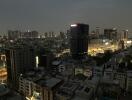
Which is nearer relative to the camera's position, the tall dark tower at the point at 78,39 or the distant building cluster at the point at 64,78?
the distant building cluster at the point at 64,78

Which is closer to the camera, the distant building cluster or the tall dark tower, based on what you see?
the distant building cluster

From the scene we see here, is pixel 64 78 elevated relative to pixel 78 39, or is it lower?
lower

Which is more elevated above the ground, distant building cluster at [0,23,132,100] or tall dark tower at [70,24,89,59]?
tall dark tower at [70,24,89,59]

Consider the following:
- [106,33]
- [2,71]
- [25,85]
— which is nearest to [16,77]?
[25,85]

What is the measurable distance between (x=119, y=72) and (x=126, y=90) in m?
1.62

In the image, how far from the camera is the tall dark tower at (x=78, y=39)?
926 inches

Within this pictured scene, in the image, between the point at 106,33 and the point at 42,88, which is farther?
the point at 106,33

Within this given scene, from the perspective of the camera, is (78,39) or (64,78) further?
(78,39)

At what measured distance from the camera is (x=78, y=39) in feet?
78.8

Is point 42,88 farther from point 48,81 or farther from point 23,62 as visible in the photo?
point 23,62

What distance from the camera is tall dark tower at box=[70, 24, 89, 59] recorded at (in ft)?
77.2

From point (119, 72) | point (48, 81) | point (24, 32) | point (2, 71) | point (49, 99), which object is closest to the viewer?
point (49, 99)

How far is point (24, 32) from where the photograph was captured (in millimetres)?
57312

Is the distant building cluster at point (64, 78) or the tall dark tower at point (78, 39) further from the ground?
the tall dark tower at point (78, 39)
